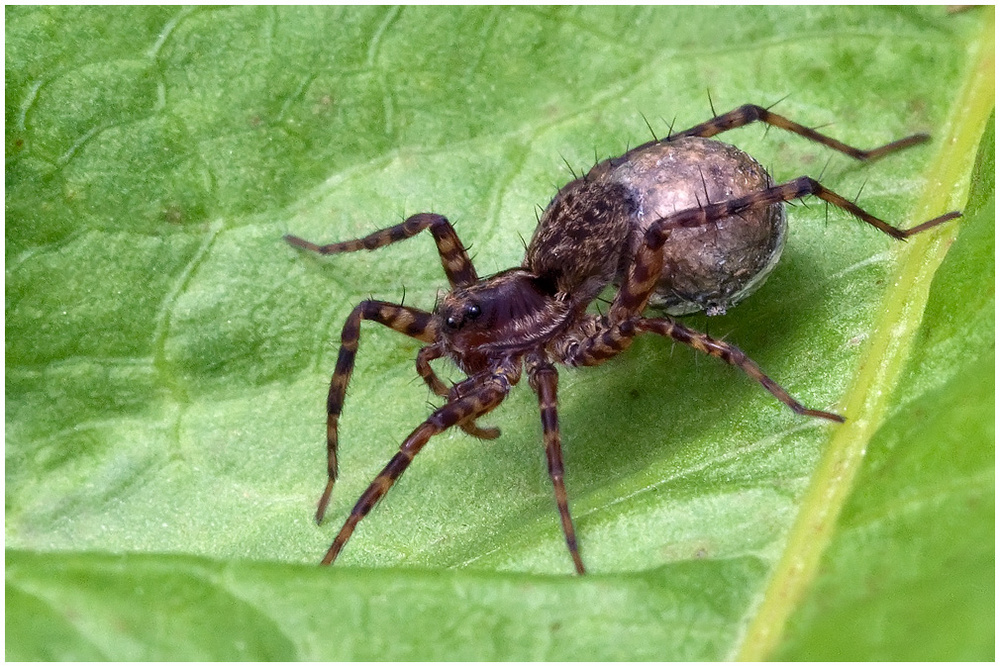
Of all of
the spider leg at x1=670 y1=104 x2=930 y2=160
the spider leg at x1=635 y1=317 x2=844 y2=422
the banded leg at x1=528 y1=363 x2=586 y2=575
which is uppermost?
the spider leg at x1=670 y1=104 x2=930 y2=160

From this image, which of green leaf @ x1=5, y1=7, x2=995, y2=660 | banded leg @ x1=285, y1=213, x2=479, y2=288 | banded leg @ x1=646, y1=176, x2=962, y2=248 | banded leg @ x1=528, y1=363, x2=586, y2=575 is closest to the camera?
green leaf @ x1=5, y1=7, x2=995, y2=660

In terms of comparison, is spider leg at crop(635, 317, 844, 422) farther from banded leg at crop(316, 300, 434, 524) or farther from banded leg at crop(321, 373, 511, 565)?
banded leg at crop(316, 300, 434, 524)

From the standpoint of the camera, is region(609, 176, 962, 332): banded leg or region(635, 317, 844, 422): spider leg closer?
region(635, 317, 844, 422): spider leg

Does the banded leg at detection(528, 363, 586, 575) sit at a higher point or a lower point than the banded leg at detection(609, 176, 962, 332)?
lower

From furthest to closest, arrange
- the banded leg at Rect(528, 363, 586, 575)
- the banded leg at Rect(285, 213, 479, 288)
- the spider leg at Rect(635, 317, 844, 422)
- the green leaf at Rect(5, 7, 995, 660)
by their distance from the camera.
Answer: the banded leg at Rect(285, 213, 479, 288)
the spider leg at Rect(635, 317, 844, 422)
the banded leg at Rect(528, 363, 586, 575)
the green leaf at Rect(5, 7, 995, 660)

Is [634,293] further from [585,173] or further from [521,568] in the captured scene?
[521,568]

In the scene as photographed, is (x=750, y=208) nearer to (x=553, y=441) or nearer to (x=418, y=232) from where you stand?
(x=553, y=441)

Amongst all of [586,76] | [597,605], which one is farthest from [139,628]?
[586,76]

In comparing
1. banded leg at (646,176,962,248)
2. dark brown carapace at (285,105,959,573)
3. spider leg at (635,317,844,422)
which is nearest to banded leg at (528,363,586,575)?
dark brown carapace at (285,105,959,573)
